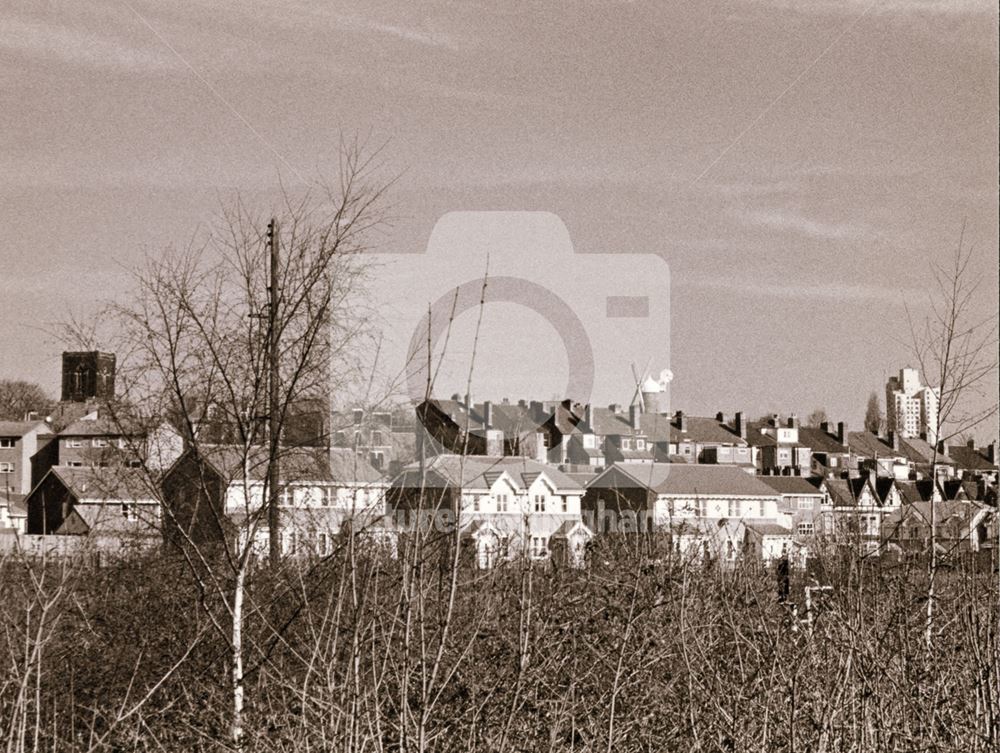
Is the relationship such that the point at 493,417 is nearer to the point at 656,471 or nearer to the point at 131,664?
the point at 656,471

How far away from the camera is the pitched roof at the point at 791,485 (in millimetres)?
62844

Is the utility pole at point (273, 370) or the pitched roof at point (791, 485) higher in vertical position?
the utility pole at point (273, 370)

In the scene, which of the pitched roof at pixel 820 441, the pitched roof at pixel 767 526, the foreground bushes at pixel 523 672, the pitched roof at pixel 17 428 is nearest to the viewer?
the foreground bushes at pixel 523 672

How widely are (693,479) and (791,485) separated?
15327 millimetres

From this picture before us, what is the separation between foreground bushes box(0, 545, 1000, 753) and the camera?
5805 mm

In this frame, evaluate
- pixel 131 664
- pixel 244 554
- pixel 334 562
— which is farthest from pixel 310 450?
pixel 131 664

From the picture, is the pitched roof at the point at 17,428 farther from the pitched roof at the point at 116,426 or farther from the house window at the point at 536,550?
the pitched roof at the point at 116,426

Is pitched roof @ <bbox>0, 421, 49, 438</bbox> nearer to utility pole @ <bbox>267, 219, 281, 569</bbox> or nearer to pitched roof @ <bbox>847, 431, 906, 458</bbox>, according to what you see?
pitched roof @ <bbox>847, 431, 906, 458</bbox>

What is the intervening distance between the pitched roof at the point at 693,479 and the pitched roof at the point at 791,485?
608cm

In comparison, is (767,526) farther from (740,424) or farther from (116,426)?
(116,426)

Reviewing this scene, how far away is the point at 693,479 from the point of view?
166ft

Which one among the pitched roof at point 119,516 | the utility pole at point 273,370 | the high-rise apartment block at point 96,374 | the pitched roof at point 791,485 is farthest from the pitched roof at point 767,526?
the utility pole at point 273,370

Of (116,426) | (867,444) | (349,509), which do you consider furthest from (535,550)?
(867,444)

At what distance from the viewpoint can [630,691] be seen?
8.77m
